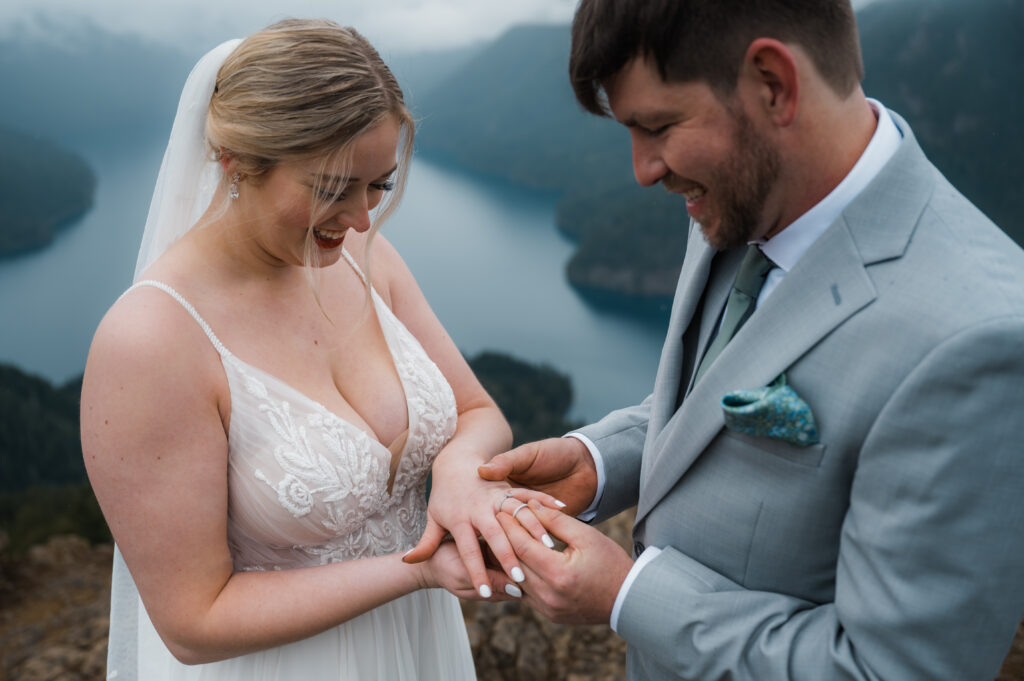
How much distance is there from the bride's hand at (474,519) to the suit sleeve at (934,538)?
0.54 metres

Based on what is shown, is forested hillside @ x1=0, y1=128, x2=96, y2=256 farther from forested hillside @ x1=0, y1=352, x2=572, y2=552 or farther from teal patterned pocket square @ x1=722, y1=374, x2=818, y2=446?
teal patterned pocket square @ x1=722, y1=374, x2=818, y2=446

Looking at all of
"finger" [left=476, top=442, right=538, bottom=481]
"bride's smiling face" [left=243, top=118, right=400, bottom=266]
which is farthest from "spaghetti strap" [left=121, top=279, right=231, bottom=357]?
"finger" [left=476, top=442, right=538, bottom=481]

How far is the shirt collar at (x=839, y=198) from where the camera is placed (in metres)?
1.34

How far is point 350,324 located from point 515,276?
8.19ft

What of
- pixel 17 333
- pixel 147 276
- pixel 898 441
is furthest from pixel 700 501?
pixel 17 333

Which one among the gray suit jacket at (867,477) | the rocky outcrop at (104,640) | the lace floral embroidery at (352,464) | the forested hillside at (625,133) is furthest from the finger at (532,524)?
the forested hillside at (625,133)

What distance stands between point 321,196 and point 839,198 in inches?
44.1

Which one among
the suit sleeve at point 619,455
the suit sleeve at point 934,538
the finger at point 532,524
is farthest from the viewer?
the suit sleeve at point 619,455

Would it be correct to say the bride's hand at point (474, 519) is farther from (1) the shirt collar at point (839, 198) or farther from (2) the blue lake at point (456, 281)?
(2) the blue lake at point (456, 281)

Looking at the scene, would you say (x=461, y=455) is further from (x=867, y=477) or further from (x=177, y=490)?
(x=867, y=477)

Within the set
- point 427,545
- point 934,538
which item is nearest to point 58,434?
point 427,545

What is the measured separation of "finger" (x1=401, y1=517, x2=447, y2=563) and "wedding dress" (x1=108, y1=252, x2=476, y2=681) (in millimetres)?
168

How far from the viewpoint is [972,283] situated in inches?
44.6

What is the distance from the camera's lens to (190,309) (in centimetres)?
165
